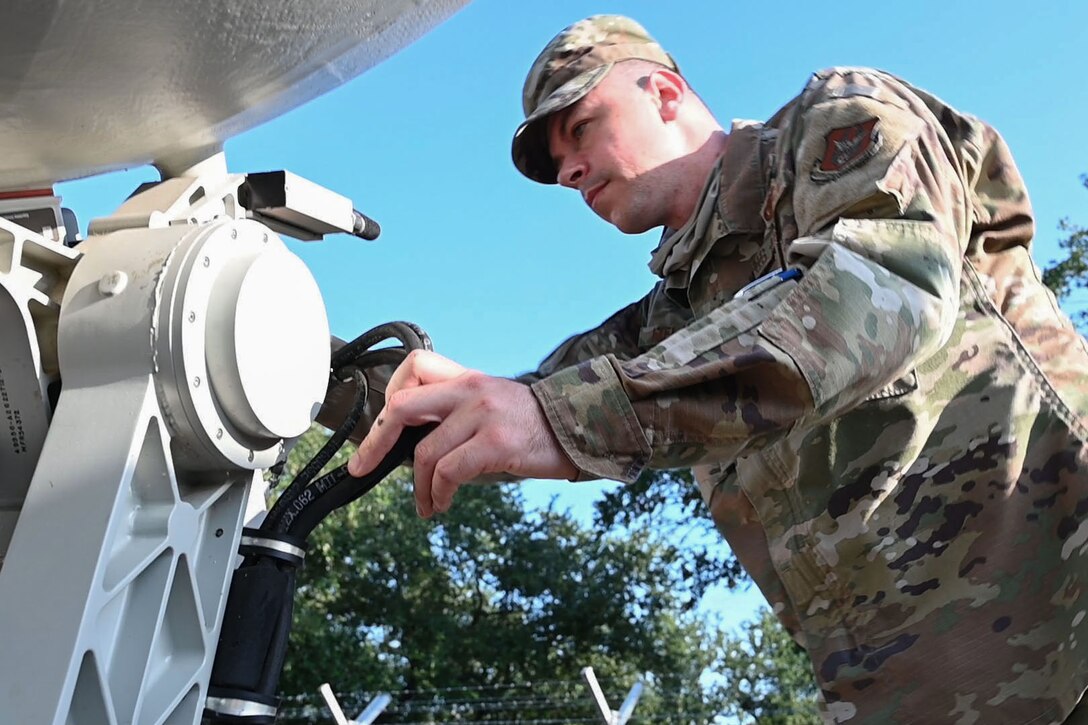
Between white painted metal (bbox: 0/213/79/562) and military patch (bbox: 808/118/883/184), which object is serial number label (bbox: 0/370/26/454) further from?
military patch (bbox: 808/118/883/184)

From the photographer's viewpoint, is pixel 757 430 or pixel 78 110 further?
pixel 78 110

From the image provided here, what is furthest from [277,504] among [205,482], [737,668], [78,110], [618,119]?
[737,668]

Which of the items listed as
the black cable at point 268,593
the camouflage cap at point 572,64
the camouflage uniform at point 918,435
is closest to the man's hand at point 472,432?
the camouflage uniform at point 918,435

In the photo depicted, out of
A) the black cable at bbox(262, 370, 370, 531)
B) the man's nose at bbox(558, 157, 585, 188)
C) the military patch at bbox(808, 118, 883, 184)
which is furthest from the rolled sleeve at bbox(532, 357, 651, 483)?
the man's nose at bbox(558, 157, 585, 188)

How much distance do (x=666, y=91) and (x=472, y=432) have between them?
144cm

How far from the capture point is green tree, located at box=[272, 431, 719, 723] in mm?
23719

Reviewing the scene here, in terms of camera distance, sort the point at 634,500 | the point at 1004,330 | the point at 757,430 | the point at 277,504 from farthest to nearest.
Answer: the point at 634,500, the point at 277,504, the point at 1004,330, the point at 757,430

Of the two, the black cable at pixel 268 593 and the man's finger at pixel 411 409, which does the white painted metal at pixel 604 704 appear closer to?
the black cable at pixel 268 593

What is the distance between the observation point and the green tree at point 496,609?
2372cm

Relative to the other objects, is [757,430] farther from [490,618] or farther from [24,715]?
[490,618]

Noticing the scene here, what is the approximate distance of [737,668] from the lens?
87.9 feet

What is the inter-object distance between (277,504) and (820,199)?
3.88ft

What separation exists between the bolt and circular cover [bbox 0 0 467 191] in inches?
12.7

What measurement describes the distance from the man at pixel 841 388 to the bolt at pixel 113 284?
27.2 inches
